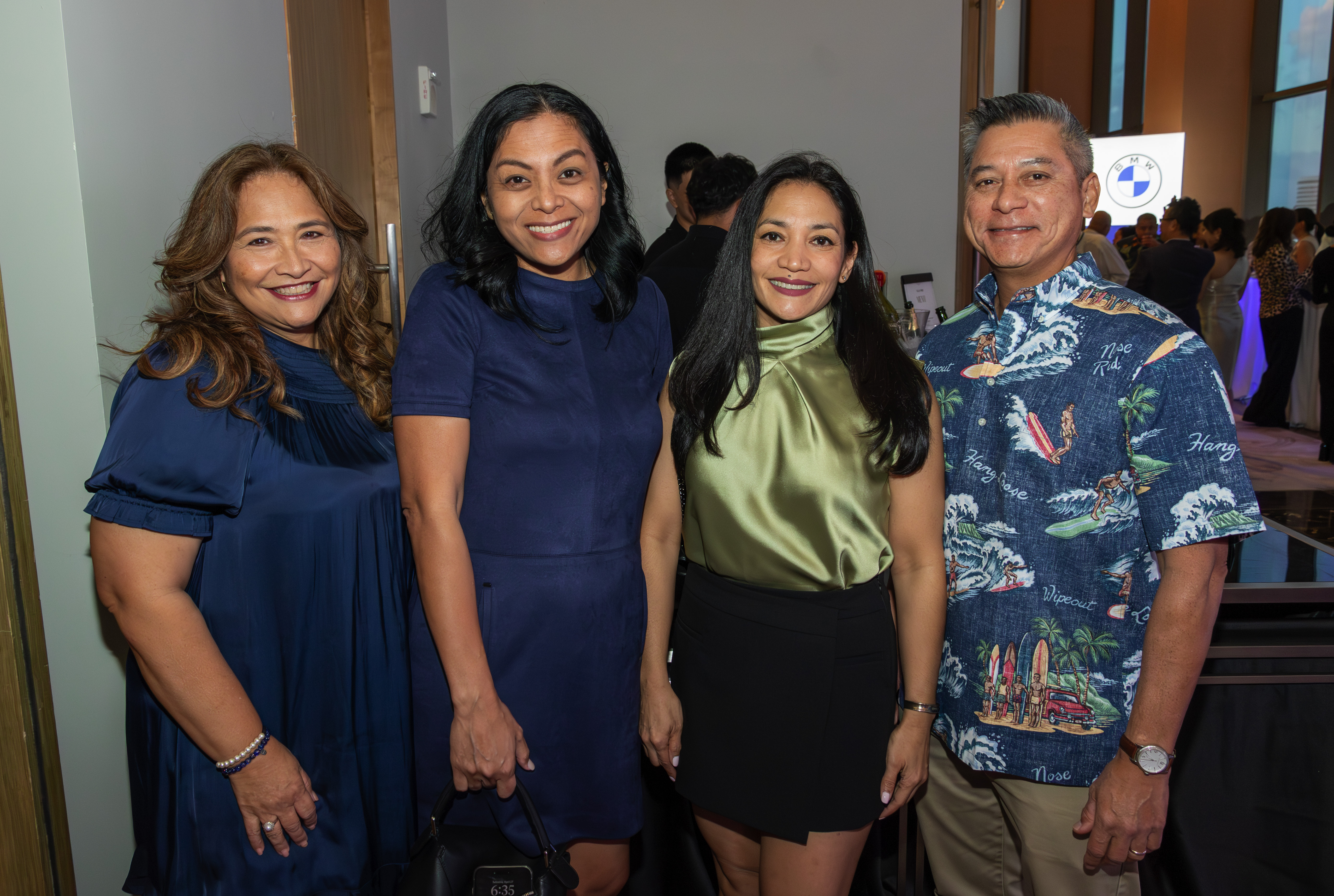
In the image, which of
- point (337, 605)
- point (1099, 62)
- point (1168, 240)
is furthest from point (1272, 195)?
point (337, 605)

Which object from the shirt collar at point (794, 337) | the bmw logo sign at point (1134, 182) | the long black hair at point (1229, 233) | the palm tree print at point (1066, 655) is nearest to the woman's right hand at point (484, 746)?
the shirt collar at point (794, 337)

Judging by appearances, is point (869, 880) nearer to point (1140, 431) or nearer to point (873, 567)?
point (873, 567)

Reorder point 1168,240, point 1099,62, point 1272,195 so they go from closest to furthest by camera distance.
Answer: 1. point 1168,240
2. point 1272,195
3. point 1099,62

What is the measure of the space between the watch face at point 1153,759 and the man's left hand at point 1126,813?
0.01 metres

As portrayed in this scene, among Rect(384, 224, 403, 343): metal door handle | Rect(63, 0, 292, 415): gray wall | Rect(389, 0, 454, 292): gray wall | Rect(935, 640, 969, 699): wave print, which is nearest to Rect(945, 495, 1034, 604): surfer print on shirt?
Rect(935, 640, 969, 699): wave print

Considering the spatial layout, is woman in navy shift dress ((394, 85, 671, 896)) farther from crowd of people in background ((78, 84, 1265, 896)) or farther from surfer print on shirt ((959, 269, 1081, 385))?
surfer print on shirt ((959, 269, 1081, 385))

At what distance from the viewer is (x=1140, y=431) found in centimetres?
141

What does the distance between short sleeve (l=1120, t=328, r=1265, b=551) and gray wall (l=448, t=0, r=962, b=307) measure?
13.6 feet

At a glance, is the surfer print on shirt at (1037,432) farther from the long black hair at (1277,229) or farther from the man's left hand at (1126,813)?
the long black hair at (1277,229)

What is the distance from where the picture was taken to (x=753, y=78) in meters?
5.23

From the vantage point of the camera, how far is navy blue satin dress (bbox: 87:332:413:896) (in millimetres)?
1279

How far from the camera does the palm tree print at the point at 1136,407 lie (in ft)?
4.59

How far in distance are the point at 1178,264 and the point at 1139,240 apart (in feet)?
7.76

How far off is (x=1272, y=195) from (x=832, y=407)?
13.4 m
